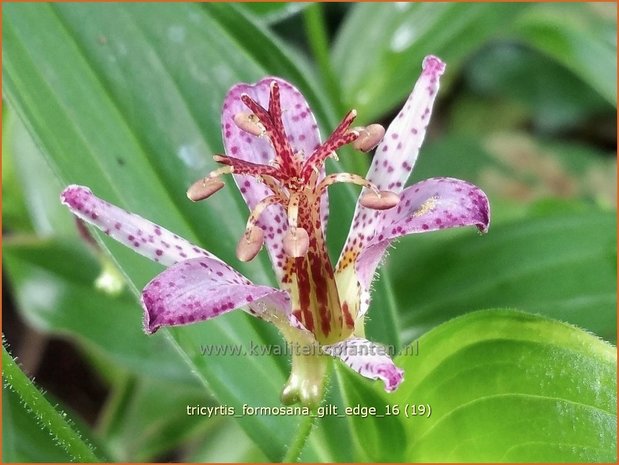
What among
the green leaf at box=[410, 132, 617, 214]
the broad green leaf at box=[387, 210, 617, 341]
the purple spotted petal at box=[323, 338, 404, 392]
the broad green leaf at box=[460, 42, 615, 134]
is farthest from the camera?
the broad green leaf at box=[460, 42, 615, 134]

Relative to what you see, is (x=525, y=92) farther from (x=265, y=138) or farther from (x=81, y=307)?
(x=265, y=138)

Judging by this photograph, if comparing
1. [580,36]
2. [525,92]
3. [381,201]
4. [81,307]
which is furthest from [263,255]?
[525,92]

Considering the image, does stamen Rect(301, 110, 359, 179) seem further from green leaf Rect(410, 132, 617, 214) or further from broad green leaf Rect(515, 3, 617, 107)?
green leaf Rect(410, 132, 617, 214)

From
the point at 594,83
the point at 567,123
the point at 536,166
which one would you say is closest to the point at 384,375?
the point at 594,83

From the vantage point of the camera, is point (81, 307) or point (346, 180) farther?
point (81, 307)

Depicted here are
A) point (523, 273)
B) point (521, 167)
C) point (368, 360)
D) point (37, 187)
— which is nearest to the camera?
point (368, 360)

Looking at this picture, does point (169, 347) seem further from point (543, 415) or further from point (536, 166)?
point (536, 166)

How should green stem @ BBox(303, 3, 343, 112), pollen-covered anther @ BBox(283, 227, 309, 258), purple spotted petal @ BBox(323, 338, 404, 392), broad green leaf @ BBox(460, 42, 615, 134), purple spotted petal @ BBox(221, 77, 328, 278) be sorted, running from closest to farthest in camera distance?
1. purple spotted petal @ BBox(323, 338, 404, 392)
2. pollen-covered anther @ BBox(283, 227, 309, 258)
3. purple spotted petal @ BBox(221, 77, 328, 278)
4. green stem @ BBox(303, 3, 343, 112)
5. broad green leaf @ BBox(460, 42, 615, 134)

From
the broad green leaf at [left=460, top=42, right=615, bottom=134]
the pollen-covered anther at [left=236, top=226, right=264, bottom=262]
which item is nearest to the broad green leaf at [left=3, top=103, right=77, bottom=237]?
the pollen-covered anther at [left=236, top=226, right=264, bottom=262]
